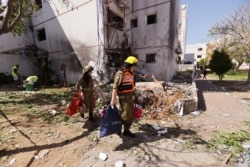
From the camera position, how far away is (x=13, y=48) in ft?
41.9

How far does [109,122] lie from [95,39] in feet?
Answer: 24.0

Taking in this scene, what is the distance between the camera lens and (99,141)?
3.86 meters

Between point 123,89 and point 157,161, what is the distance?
1495 mm

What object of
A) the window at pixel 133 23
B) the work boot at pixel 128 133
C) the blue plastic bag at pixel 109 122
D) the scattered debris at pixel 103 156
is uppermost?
the window at pixel 133 23

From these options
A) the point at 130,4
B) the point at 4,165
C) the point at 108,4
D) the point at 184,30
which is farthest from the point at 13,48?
the point at 184,30

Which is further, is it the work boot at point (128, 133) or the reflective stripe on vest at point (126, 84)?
the work boot at point (128, 133)

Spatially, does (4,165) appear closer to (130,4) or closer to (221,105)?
(221,105)

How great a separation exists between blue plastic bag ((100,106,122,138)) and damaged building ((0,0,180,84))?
6.40 metres

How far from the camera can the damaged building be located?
9.94 meters

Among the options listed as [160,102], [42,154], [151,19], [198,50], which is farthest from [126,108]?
[198,50]

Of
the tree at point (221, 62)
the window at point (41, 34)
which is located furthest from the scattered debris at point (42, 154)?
the tree at point (221, 62)

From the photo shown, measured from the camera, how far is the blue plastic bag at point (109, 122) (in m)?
3.49

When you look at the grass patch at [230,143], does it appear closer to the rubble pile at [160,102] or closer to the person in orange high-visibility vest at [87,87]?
the rubble pile at [160,102]

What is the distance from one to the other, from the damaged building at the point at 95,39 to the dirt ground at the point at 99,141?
532cm
